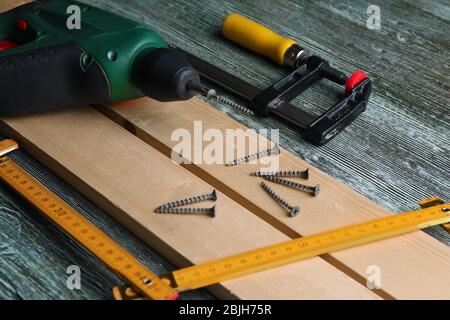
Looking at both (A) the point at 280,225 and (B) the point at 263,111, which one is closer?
(A) the point at 280,225

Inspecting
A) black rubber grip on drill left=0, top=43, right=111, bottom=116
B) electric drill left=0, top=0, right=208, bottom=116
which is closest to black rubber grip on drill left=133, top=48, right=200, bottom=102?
electric drill left=0, top=0, right=208, bottom=116

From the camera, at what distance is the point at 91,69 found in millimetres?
1762

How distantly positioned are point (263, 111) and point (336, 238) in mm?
549

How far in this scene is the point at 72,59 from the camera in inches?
69.5

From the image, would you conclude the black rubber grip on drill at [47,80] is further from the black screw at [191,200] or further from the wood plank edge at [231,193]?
the black screw at [191,200]

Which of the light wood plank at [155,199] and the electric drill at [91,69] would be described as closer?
the light wood plank at [155,199]

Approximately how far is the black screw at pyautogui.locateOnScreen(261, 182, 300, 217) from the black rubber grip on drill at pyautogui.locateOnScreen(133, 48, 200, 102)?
308mm

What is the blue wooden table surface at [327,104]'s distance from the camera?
1546 millimetres

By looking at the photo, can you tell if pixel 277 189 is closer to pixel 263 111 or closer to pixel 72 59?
pixel 263 111

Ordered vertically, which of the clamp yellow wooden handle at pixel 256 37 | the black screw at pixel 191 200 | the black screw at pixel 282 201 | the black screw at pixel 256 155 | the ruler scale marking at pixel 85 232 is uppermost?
the clamp yellow wooden handle at pixel 256 37

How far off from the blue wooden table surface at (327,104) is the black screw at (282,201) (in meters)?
0.23

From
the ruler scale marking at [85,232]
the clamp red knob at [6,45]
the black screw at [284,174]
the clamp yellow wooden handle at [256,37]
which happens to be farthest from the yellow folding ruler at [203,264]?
the clamp yellow wooden handle at [256,37]
